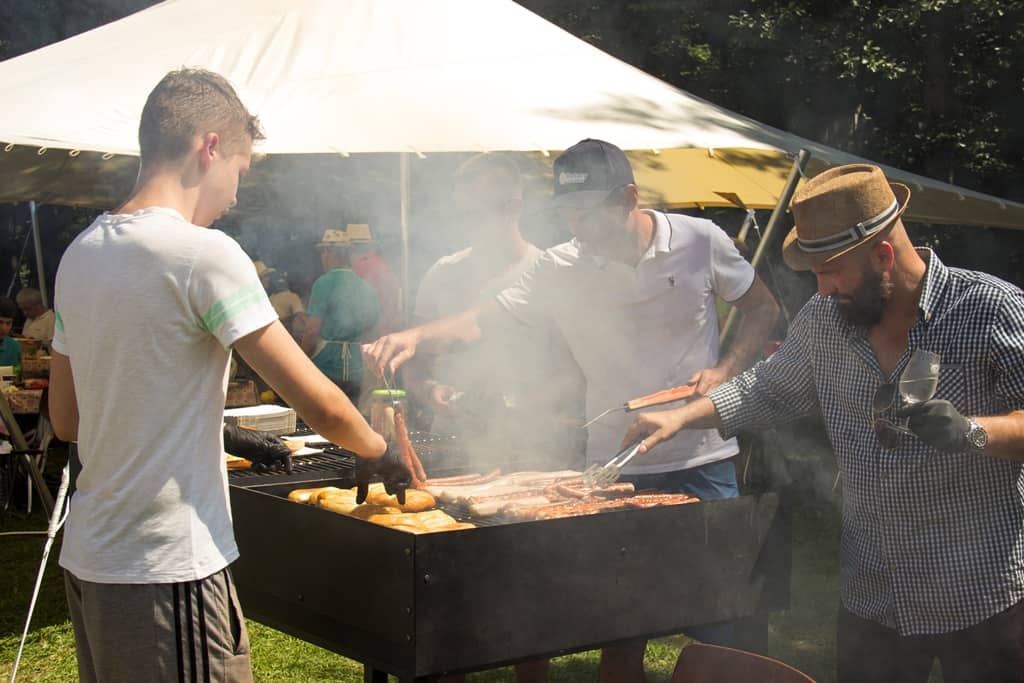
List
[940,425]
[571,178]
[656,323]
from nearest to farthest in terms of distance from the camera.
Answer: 1. [940,425]
2. [571,178]
3. [656,323]

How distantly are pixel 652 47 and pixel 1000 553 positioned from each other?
1262 cm

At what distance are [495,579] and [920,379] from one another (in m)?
1.25

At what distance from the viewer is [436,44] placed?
18.7ft

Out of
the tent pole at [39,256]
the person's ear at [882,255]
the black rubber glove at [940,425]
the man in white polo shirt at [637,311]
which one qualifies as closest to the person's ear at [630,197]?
the man in white polo shirt at [637,311]

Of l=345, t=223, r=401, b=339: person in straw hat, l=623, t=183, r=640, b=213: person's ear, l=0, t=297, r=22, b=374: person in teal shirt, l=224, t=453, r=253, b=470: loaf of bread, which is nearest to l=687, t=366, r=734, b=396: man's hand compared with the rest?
l=623, t=183, r=640, b=213: person's ear

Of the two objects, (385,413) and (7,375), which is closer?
(385,413)

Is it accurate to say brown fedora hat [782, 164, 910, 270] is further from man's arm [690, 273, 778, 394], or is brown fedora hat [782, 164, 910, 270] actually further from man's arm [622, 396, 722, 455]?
man's arm [690, 273, 778, 394]

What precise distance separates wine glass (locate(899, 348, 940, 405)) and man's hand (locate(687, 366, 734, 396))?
115cm

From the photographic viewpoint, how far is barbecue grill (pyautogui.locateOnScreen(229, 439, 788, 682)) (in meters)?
2.74

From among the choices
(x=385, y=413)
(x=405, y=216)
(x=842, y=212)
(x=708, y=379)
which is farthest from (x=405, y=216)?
(x=842, y=212)

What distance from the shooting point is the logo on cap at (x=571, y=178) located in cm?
367

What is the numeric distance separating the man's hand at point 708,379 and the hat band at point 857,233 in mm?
1006

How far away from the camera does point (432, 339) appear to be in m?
4.00

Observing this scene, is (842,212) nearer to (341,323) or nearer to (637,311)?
(637,311)
